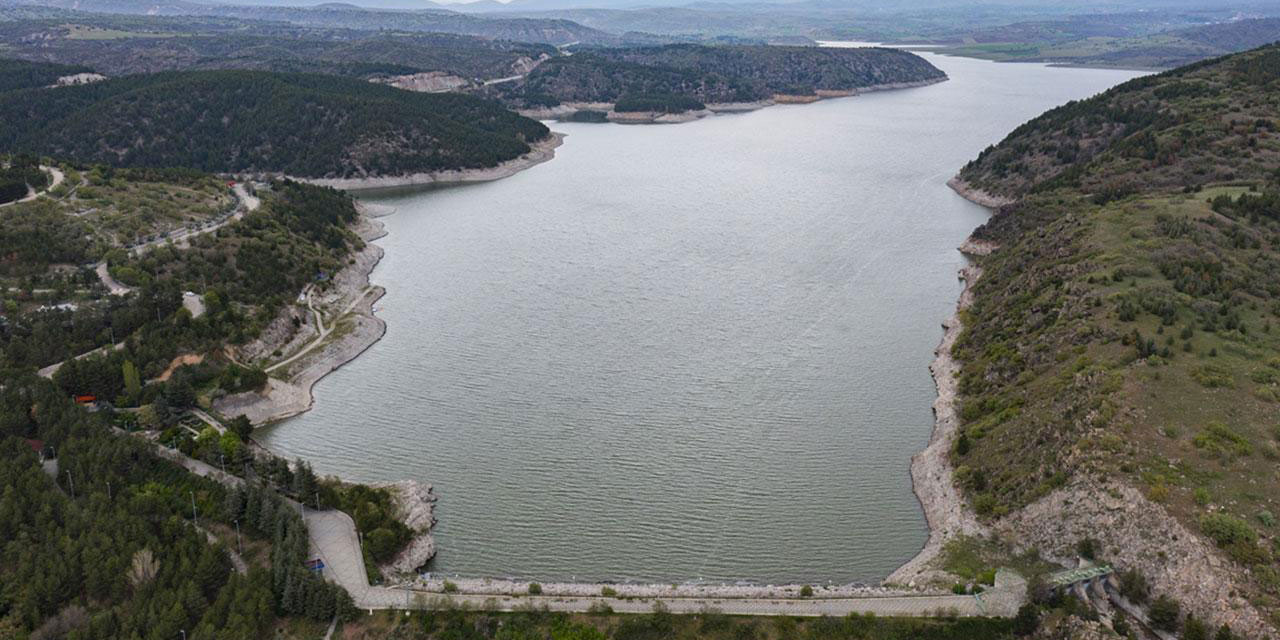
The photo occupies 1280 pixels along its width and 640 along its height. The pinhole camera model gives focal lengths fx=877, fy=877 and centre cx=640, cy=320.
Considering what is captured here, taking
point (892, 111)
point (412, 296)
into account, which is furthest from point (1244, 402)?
point (892, 111)

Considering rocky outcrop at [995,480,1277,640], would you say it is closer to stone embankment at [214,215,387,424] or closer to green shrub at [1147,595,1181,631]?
green shrub at [1147,595,1181,631]

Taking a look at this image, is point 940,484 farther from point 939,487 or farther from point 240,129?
point 240,129

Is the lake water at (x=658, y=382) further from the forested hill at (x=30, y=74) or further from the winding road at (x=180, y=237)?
the forested hill at (x=30, y=74)

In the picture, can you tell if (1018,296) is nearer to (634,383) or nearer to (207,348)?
(634,383)

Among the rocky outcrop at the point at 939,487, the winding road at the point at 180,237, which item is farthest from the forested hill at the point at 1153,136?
the winding road at the point at 180,237

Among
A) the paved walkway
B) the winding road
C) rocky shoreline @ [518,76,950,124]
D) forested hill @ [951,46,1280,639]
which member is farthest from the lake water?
rocky shoreline @ [518,76,950,124]
